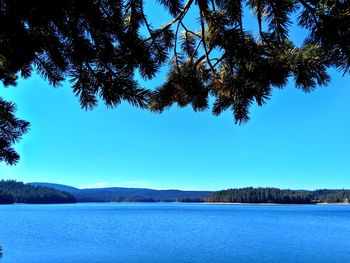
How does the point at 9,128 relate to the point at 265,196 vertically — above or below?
above

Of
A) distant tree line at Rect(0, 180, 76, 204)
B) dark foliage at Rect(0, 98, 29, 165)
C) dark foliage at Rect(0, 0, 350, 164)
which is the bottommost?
distant tree line at Rect(0, 180, 76, 204)

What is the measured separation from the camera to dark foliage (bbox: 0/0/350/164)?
133 cm

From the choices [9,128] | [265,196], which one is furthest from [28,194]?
[9,128]

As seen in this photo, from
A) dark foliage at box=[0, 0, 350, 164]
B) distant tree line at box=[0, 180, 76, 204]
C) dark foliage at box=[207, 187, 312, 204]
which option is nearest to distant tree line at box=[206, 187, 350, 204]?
→ dark foliage at box=[207, 187, 312, 204]

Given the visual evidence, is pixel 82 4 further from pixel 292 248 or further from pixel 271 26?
pixel 292 248

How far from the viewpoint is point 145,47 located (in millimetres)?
2082

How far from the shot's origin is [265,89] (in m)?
1.59

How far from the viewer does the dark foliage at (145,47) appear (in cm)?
133

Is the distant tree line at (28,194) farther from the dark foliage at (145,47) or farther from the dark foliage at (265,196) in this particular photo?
the dark foliage at (145,47)

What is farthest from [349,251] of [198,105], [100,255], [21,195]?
[21,195]

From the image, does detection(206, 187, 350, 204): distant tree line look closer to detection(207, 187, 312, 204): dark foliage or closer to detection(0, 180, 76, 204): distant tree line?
detection(207, 187, 312, 204): dark foliage

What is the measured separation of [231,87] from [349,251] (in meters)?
34.1

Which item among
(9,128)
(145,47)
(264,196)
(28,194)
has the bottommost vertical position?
(28,194)

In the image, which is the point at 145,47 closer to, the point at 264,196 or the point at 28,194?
the point at 264,196
